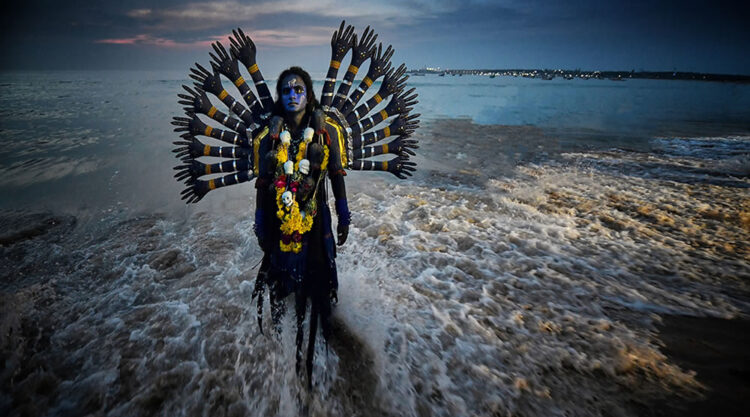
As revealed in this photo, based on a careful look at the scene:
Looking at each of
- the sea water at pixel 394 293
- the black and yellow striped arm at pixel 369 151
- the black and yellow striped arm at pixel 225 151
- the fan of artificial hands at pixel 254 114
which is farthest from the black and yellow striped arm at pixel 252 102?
the sea water at pixel 394 293

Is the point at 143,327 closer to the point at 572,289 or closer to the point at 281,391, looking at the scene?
the point at 281,391

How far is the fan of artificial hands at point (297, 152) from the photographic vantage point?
271 cm

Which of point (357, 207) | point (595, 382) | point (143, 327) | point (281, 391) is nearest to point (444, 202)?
point (357, 207)

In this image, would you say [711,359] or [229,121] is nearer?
[711,359]

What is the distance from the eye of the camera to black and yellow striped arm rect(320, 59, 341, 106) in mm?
3226

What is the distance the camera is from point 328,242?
9.95 feet

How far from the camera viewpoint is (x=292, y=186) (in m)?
2.69

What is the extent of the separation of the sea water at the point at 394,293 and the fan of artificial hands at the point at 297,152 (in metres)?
0.82

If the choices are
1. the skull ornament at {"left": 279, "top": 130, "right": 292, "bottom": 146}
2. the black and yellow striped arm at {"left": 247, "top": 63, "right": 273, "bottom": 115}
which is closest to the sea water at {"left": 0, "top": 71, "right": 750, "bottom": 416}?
the skull ornament at {"left": 279, "top": 130, "right": 292, "bottom": 146}

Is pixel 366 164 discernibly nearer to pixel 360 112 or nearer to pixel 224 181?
pixel 360 112

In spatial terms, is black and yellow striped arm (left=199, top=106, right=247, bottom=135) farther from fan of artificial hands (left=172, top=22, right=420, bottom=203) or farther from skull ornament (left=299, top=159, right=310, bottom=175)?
skull ornament (left=299, top=159, right=310, bottom=175)

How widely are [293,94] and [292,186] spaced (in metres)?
0.85

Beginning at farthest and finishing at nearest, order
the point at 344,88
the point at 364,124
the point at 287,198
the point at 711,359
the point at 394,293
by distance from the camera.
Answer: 1. the point at 394,293
2. the point at 364,124
3. the point at 344,88
4. the point at 711,359
5. the point at 287,198

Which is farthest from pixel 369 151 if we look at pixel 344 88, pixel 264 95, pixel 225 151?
pixel 225 151
